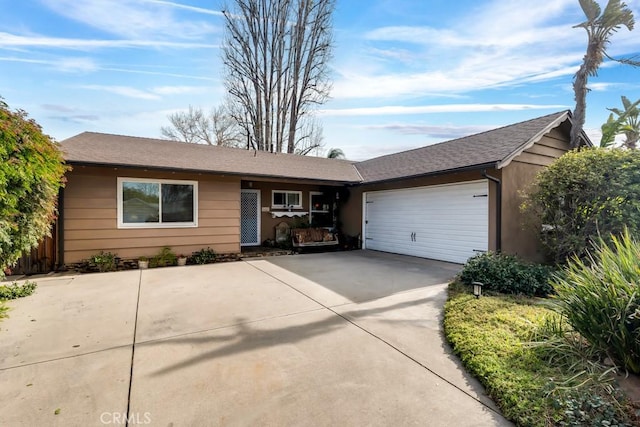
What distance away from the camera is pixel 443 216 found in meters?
8.45

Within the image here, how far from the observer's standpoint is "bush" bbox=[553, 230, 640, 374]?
2.50 meters

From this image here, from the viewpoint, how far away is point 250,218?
11.5m

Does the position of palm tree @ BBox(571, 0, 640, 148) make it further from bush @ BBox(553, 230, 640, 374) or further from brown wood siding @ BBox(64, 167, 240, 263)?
brown wood siding @ BBox(64, 167, 240, 263)

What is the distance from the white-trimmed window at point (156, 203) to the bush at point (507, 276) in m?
7.33

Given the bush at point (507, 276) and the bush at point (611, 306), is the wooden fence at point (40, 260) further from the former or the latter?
the bush at point (611, 306)

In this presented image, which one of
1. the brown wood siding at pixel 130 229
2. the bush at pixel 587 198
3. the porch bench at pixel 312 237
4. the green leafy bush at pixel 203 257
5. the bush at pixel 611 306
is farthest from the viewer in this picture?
the porch bench at pixel 312 237

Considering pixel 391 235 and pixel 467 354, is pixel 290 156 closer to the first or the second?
pixel 391 235

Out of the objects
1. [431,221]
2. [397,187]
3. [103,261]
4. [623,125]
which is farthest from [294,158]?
[623,125]

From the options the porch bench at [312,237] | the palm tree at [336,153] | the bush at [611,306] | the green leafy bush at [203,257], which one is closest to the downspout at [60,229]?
the green leafy bush at [203,257]

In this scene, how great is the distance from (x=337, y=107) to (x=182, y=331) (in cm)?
1836

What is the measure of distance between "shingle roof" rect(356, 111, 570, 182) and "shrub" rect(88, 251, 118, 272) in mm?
8148

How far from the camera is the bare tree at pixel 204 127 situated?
69.8 ft

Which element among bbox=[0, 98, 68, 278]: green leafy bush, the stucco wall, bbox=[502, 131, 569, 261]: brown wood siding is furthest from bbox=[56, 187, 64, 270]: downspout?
bbox=[502, 131, 569, 261]: brown wood siding

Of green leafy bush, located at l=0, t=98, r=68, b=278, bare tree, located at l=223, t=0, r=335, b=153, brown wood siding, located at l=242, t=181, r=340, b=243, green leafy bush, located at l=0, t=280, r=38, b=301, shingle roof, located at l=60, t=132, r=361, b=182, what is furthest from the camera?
bare tree, located at l=223, t=0, r=335, b=153
